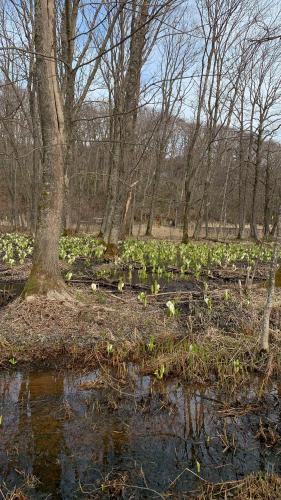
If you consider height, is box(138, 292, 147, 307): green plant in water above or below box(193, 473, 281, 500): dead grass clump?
above

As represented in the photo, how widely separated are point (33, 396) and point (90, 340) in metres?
1.32

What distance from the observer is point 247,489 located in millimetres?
2703

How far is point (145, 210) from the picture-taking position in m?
36.8

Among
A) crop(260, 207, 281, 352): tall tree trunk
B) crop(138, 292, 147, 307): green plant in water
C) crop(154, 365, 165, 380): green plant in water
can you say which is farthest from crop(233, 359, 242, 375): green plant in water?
crop(138, 292, 147, 307): green plant in water

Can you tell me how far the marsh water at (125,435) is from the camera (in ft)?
9.52

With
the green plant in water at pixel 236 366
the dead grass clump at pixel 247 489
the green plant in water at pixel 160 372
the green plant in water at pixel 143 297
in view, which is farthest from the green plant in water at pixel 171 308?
the dead grass clump at pixel 247 489

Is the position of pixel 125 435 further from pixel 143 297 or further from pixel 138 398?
pixel 143 297

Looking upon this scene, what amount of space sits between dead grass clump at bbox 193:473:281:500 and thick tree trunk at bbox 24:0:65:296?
13.4 feet

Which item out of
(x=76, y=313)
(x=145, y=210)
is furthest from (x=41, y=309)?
(x=145, y=210)

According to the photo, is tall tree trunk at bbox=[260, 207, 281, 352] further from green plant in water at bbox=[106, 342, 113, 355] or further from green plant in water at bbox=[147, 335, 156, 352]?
green plant in water at bbox=[106, 342, 113, 355]

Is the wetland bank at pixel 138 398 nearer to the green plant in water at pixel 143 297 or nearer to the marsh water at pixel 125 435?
the marsh water at pixel 125 435

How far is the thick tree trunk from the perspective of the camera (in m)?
5.97

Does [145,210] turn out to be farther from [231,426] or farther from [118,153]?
[231,426]

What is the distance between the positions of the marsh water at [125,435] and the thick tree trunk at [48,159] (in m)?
2.00
